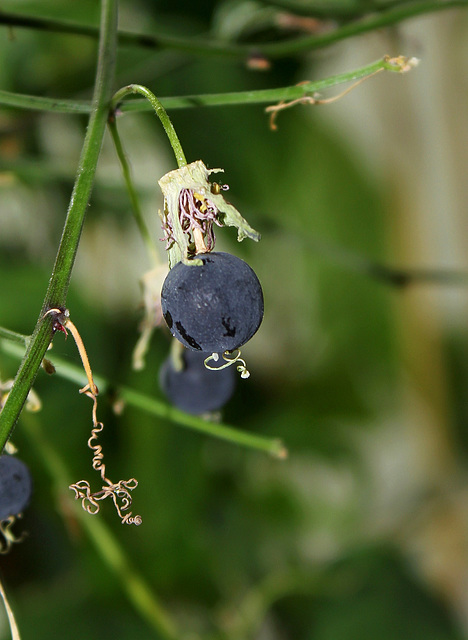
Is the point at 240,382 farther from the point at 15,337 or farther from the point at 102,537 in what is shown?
the point at 15,337

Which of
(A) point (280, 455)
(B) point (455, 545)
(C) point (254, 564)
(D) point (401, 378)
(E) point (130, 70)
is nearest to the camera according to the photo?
(A) point (280, 455)

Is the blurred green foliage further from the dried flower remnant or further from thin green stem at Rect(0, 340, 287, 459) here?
the dried flower remnant

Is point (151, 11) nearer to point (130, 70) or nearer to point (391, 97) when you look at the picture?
point (130, 70)

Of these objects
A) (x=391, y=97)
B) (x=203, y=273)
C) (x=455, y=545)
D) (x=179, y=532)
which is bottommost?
(x=203, y=273)

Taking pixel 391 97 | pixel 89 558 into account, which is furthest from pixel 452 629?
pixel 391 97

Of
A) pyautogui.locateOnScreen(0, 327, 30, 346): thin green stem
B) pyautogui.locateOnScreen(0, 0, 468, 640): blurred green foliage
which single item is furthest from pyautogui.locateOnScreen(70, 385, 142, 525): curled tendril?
pyautogui.locateOnScreen(0, 0, 468, 640): blurred green foliage

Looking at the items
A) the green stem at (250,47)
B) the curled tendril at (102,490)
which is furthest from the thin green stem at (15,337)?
the green stem at (250,47)

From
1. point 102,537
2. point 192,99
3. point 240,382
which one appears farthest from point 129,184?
point 240,382
